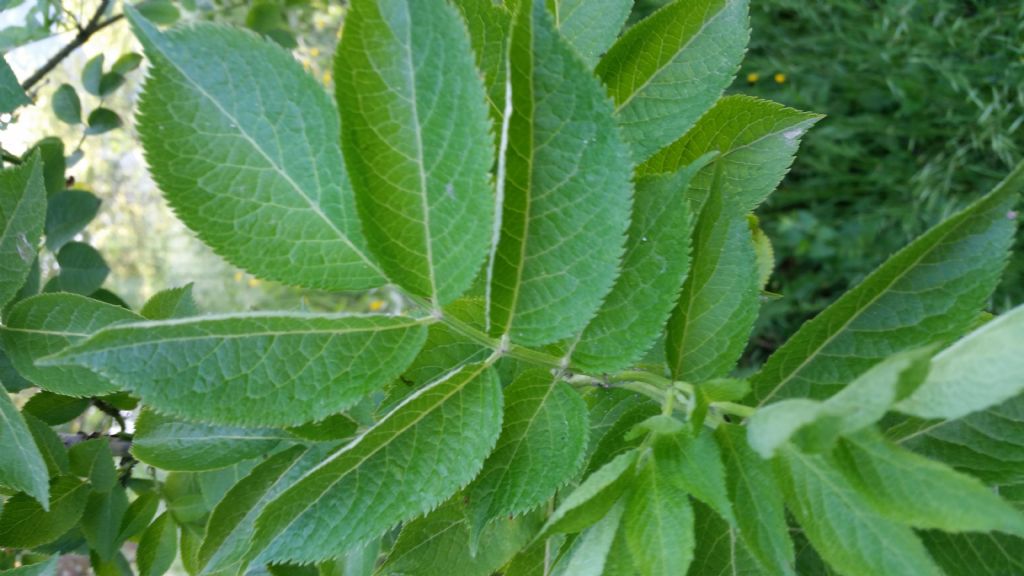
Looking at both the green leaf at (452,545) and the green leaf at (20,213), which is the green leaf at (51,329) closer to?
the green leaf at (20,213)

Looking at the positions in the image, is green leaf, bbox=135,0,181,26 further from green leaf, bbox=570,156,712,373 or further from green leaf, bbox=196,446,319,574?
green leaf, bbox=570,156,712,373

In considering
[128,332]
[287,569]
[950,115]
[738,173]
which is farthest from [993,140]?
[128,332]

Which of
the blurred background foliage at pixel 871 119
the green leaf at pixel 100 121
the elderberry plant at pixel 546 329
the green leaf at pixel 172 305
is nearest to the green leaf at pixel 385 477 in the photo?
the elderberry plant at pixel 546 329

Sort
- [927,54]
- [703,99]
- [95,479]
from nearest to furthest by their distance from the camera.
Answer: [703,99] → [95,479] → [927,54]

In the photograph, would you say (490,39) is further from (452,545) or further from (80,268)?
(80,268)

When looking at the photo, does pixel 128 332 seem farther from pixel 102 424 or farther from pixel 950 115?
pixel 950 115
